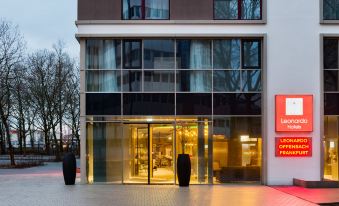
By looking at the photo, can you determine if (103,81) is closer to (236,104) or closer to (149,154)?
(149,154)

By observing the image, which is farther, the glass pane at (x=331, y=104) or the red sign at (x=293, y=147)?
the glass pane at (x=331, y=104)

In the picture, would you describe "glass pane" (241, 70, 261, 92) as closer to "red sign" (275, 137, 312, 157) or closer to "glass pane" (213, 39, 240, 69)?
"glass pane" (213, 39, 240, 69)

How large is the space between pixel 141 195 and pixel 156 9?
8.36m

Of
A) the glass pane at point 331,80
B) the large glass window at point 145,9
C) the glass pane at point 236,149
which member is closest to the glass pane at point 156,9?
the large glass window at point 145,9

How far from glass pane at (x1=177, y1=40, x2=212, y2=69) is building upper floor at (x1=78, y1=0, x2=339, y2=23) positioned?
3.48 feet

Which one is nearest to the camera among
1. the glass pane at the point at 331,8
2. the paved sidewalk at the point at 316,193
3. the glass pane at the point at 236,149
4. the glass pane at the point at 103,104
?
the paved sidewalk at the point at 316,193

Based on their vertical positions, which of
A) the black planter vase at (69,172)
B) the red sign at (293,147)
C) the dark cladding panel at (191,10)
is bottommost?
the black planter vase at (69,172)

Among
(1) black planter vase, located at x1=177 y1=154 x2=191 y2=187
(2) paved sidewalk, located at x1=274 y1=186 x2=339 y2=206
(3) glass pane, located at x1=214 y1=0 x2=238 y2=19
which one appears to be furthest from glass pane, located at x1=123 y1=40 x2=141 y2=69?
(2) paved sidewalk, located at x1=274 y1=186 x2=339 y2=206

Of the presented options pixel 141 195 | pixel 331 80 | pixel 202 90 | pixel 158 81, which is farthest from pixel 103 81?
pixel 331 80

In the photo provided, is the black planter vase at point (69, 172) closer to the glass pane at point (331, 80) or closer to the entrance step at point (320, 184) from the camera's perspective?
the entrance step at point (320, 184)

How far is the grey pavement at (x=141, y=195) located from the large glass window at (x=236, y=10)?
23.3ft

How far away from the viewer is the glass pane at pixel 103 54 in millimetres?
23953

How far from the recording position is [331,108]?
938 inches

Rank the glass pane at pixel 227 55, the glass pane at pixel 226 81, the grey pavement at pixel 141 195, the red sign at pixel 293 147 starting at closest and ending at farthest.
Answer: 1. the grey pavement at pixel 141 195
2. the red sign at pixel 293 147
3. the glass pane at pixel 226 81
4. the glass pane at pixel 227 55
